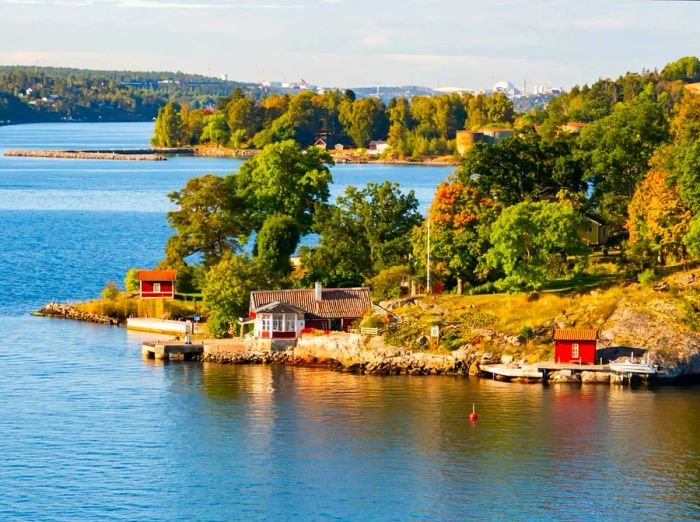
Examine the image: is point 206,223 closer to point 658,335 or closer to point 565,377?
point 565,377

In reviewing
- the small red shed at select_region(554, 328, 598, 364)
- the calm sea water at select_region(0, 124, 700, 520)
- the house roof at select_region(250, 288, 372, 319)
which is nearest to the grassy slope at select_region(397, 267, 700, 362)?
the small red shed at select_region(554, 328, 598, 364)

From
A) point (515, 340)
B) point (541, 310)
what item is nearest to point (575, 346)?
point (515, 340)

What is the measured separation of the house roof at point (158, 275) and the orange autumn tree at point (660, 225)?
27298mm

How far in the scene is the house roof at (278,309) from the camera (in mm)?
71625

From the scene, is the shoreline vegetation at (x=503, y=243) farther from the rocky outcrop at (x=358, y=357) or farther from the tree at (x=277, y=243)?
the rocky outcrop at (x=358, y=357)

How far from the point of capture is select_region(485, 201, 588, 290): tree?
237ft

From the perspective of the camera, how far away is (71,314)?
84.9 m

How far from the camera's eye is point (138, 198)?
17275cm

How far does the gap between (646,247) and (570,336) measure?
11.2 meters

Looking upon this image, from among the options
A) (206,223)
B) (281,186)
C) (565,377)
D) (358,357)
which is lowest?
(565,377)

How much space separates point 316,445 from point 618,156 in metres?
37.1

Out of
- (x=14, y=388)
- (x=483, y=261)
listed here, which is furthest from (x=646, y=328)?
(x=14, y=388)

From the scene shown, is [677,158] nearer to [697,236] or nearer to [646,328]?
[697,236]

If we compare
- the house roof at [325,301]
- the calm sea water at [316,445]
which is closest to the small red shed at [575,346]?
the calm sea water at [316,445]
